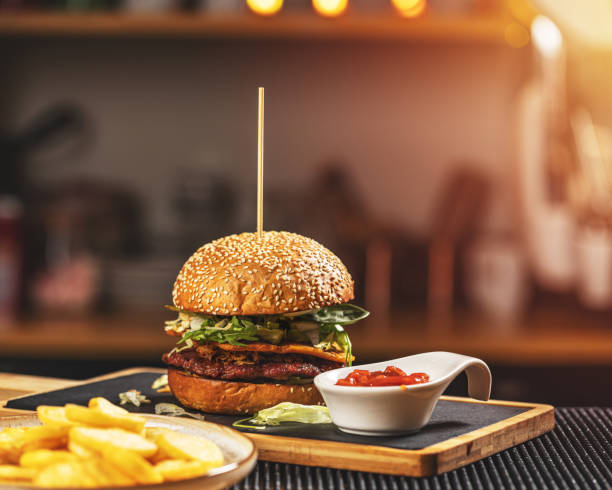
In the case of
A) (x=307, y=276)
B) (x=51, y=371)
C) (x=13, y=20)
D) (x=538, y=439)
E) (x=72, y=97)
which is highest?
(x=13, y=20)

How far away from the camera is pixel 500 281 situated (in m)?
3.54

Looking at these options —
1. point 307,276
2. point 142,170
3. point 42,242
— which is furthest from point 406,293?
point 307,276

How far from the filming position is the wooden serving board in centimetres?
136

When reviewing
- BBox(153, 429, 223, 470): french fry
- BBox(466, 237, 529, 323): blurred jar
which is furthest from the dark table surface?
BBox(466, 237, 529, 323): blurred jar

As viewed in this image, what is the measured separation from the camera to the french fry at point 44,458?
3.60 ft

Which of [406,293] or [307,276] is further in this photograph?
[406,293]

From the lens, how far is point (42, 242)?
151 inches

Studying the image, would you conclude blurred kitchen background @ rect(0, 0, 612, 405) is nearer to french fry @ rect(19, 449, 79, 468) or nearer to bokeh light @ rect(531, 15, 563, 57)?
bokeh light @ rect(531, 15, 563, 57)

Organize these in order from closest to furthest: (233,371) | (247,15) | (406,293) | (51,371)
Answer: (233,371) < (51,371) < (247,15) < (406,293)

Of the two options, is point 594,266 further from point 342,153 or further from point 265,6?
point 265,6

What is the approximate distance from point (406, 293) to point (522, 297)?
0.45m

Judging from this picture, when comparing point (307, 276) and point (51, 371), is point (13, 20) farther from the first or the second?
point (307, 276)

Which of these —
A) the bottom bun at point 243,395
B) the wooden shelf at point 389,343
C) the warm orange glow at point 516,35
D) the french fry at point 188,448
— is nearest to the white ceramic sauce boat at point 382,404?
the bottom bun at point 243,395

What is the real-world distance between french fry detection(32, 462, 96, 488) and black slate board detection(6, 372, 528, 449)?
47 cm
